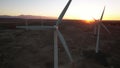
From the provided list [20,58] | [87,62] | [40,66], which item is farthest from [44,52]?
[87,62]

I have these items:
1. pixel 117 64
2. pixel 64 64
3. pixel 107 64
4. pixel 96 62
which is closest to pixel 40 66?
pixel 64 64

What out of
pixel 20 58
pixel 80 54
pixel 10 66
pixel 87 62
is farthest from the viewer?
pixel 80 54

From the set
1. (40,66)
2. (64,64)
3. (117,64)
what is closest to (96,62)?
(117,64)

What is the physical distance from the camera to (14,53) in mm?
33312

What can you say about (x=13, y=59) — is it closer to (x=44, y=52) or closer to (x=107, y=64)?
(x=44, y=52)

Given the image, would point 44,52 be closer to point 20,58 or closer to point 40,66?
point 20,58

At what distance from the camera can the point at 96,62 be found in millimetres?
27906

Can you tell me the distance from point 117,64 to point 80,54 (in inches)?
325

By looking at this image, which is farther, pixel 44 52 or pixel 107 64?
pixel 44 52

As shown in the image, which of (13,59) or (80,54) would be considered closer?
(13,59)

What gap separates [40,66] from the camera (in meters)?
26.2

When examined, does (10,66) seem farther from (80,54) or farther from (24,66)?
(80,54)

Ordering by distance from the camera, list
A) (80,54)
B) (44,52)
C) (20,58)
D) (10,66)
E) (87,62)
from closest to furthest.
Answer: (10,66), (87,62), (20,58), (80,54), (44,52)

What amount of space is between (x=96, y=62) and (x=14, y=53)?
1851 cm
